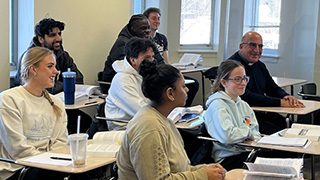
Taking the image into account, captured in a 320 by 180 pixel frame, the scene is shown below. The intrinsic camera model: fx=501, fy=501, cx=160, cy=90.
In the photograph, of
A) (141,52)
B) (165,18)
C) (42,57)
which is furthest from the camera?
(165,18)

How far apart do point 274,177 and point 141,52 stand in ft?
6.24

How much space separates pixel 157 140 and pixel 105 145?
0.85 metres

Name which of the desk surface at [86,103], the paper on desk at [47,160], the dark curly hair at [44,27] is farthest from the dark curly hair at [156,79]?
the dark curly hair at [44,27]

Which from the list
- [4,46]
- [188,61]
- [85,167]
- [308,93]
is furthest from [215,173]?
[188,61]

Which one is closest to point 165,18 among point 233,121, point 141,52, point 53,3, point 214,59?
point 214,59

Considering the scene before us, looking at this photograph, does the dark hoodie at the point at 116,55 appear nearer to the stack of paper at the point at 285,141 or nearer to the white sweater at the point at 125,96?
the white sweater at the point at 125,96

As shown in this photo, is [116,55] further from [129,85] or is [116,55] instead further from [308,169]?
[308,169]

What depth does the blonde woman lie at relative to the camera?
299 centimetres

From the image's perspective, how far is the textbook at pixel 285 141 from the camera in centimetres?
312

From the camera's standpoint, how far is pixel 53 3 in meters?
5.41

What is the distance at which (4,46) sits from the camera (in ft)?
15.7

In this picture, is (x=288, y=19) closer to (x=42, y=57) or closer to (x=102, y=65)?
(x=102, y=65)

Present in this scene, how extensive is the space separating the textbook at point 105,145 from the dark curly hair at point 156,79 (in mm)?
590

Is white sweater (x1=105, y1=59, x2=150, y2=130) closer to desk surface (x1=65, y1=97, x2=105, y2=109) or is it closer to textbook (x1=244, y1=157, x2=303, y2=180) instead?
desk surface (x1=65, y1=97, x2=105, y2=109)
